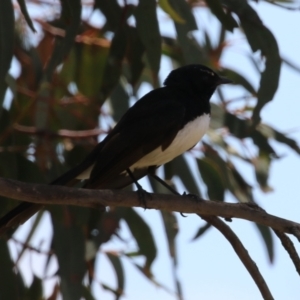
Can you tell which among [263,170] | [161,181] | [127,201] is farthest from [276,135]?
[127,201]

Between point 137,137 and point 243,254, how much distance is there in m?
0.86

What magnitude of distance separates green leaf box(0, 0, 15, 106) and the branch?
0.81 metres

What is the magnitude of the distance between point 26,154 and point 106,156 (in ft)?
2.97

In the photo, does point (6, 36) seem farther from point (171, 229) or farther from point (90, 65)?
point (90, 65)

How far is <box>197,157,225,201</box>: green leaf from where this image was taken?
14.4 feet

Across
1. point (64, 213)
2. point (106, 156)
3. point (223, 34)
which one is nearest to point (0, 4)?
point (106, 156)

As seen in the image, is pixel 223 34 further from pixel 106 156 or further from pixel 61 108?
pixel 106 156

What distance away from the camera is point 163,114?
3.58 metres

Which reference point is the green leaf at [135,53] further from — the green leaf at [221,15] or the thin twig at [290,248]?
the thin twig at [290,248]

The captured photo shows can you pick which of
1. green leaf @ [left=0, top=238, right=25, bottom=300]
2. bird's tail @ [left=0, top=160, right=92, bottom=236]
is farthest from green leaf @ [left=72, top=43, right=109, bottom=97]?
bird's tail @ [left=0, top=160, right=92, bottom=236]

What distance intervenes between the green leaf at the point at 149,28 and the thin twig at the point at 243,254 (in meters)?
1.05

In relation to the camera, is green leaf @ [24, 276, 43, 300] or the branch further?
green leaf @ [24, 276, 43, 300]

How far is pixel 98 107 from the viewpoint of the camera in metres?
4.45

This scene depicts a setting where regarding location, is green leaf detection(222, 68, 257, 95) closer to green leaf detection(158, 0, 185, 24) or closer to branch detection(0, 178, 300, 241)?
green leaf detection(158, 0, 185, 24)
